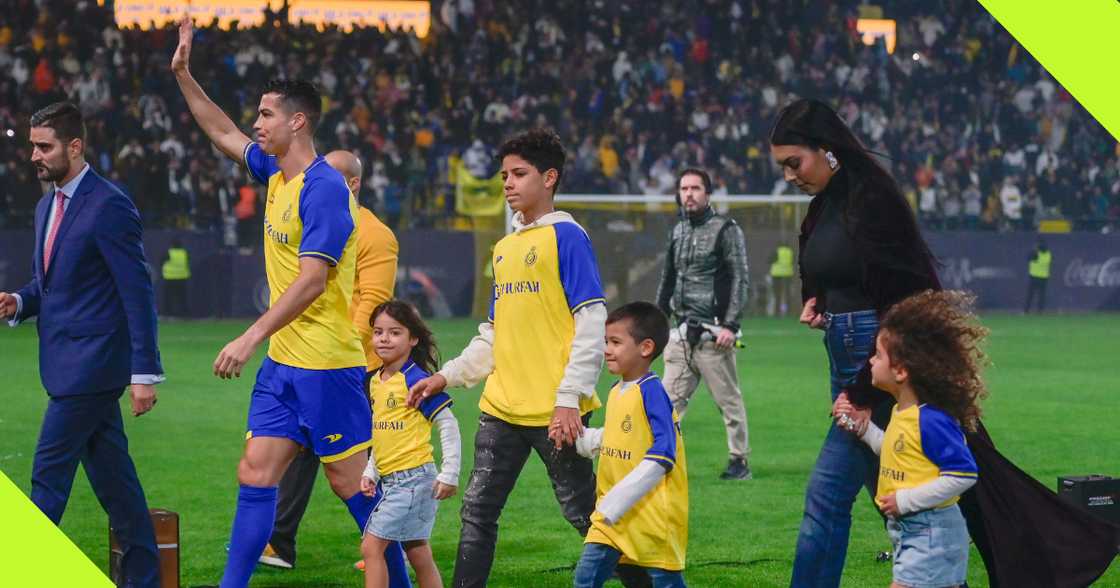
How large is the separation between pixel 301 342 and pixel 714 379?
17.0 feet

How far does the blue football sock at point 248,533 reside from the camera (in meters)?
5.59

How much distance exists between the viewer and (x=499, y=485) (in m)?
6.01

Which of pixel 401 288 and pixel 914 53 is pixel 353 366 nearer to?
pixel 401 288

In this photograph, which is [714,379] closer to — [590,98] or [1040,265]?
[1040,265]

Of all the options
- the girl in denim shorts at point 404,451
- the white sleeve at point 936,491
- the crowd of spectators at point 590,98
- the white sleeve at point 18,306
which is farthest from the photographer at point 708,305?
the crowd of spectators at point 590,98

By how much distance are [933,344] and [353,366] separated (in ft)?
7.42

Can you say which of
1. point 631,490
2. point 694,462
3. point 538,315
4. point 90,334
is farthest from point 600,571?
point 694,462

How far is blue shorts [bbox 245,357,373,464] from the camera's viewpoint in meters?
5.70

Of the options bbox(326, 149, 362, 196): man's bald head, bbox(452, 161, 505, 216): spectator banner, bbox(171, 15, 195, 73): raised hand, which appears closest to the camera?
bbox(171, 15, 195, 73): raised hand

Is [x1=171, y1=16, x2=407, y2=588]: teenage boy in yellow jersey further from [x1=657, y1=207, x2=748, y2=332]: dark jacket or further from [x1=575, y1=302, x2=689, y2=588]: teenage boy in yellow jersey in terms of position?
[x1=657, y1=207, x2=748, y2=332]: dark jacket

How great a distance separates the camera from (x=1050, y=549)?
17.7ft

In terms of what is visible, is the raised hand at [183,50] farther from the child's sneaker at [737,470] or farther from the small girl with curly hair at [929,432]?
the child's sneaker at [737,470]

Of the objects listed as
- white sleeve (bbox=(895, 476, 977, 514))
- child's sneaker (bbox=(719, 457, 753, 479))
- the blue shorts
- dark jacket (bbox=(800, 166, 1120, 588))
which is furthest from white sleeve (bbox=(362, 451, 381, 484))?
child's sneaker (bbox=(719, 457, 753, 479))

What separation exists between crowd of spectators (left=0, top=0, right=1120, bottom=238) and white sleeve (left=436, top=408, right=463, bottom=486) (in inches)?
782
